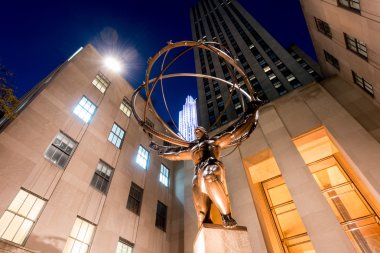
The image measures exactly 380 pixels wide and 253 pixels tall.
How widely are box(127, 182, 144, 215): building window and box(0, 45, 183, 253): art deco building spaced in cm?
6

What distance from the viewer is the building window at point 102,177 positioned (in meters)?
11.8

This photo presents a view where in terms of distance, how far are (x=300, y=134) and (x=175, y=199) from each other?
954cm

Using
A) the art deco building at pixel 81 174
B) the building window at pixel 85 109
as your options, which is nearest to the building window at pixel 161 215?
the art deco building at pixel 81 174

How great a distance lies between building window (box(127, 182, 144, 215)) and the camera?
1323cm

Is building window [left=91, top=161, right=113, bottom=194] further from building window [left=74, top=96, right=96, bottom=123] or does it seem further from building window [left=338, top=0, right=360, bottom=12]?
building window [left=338, top=0, right=360, bottom=12]

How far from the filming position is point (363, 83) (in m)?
14.0

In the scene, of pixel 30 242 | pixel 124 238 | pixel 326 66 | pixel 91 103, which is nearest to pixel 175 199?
pixel 124 238

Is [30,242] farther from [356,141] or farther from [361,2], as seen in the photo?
[361,2]

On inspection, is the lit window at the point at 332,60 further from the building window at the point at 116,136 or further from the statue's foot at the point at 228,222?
the statue's foot at the point at 228,222

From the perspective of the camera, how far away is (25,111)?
10320 mm

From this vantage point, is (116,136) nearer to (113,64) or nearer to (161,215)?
(113,64)

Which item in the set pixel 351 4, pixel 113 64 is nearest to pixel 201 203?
pixel 351 4

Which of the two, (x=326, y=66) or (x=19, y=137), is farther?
(x=326, y=66)

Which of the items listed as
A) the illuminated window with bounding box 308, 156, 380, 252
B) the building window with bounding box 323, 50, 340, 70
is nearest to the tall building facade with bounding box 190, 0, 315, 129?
A: the building window with bounding box 323, 50, 340, 70
